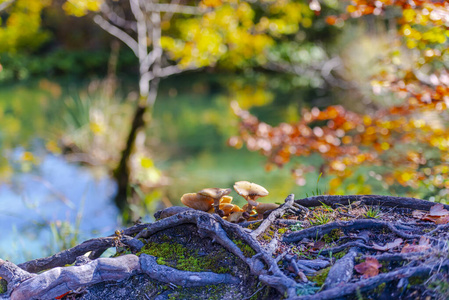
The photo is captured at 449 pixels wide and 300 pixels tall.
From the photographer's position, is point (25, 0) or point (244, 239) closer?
point (244, 239)

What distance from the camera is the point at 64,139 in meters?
9.73

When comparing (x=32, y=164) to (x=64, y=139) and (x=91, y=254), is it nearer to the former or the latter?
(x=64, y=139)

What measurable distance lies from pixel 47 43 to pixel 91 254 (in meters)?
27.6

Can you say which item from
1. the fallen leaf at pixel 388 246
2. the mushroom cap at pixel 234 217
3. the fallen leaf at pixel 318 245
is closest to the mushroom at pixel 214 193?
the mushroom cap at pixel 234 217

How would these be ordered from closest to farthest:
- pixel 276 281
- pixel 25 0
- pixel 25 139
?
pixel 276 281
pixel 25 0
pixel 25 139

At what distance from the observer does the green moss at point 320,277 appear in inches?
62.5

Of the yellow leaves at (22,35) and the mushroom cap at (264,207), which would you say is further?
the yellow leaves at (22,35)

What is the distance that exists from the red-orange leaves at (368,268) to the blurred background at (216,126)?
3.13ft

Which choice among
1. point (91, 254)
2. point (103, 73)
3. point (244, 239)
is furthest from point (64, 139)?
point (103, 73)

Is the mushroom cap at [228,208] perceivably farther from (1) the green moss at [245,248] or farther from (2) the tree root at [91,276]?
(2) the tree root at [91,276]

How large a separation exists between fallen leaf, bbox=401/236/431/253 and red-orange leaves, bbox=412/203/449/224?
A: 295 millimetres

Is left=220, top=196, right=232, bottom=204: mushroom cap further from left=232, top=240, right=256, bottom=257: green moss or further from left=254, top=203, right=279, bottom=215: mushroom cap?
left=232, top=240, right=256, bottom=257: green moss

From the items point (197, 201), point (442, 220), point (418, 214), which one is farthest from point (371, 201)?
point (197, 201)

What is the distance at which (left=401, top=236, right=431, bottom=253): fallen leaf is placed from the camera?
163 centimetres
